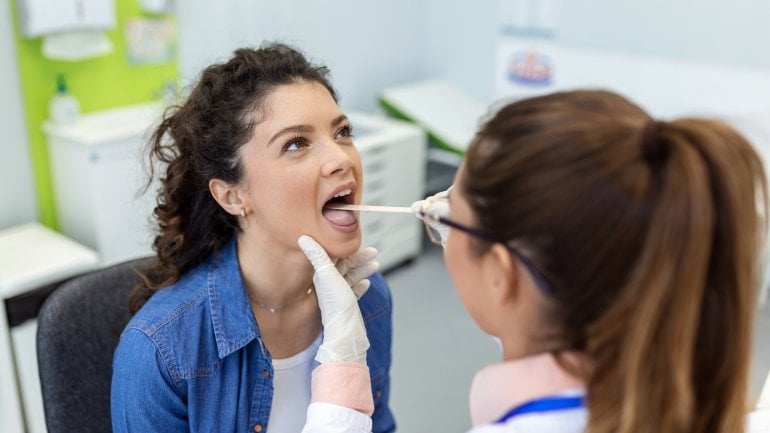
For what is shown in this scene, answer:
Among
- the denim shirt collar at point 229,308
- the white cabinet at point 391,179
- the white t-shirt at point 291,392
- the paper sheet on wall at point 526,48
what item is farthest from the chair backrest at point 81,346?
the paper sheet on wall at point 526,48

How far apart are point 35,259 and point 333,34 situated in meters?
1.93

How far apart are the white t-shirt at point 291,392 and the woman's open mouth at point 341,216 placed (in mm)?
246

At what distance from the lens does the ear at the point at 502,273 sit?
2.38 feet

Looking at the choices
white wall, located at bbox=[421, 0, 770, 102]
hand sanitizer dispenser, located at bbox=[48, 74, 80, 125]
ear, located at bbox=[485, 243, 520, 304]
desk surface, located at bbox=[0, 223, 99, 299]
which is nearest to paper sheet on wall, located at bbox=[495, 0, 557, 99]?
white wall, located at bbox=[421, 0, 770, 102]

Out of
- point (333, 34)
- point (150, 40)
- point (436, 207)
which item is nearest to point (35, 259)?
point (150, 40)

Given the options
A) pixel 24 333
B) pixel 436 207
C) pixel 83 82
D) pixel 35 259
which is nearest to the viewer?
pixel 436 207

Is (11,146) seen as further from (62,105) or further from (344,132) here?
(344,132)

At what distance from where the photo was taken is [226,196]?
130 centimetres

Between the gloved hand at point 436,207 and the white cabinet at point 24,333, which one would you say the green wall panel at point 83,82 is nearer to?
the white cabinet at point 24,333

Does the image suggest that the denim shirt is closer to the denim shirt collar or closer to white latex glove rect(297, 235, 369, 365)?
the denim shirt collar

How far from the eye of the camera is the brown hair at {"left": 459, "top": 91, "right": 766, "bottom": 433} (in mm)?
639

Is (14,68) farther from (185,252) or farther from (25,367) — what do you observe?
(185,252)

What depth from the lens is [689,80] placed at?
3295mm

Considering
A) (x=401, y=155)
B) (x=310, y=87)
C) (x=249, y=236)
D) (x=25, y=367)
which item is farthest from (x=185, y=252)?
(x=401, y=155)
